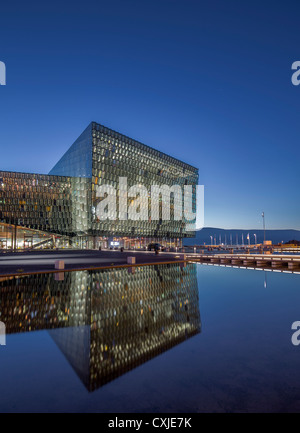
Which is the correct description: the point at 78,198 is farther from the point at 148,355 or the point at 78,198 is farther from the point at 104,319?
the point at 148,355

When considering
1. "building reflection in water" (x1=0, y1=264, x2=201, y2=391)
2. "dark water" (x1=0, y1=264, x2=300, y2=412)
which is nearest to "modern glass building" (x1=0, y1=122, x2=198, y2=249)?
"building reflection in water" (x1=0, y1=264, x2=201, y2=391)

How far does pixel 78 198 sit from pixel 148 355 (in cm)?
7780

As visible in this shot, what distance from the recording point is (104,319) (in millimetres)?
9375

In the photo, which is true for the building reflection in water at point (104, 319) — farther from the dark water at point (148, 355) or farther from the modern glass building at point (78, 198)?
the modern glass building at point (78, 198)

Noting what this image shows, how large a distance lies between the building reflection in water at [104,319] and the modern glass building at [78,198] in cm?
6427

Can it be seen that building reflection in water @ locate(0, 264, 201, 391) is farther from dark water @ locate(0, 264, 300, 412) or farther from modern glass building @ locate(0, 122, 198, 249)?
modern glass building @ locate(0, 122, 198, 249)

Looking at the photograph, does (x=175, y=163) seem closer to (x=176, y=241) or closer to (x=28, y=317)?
(x=176, y=241)

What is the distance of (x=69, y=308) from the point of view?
435 inches

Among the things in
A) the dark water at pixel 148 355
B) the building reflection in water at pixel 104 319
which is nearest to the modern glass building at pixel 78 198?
the building reflection in water at pixel 104 319

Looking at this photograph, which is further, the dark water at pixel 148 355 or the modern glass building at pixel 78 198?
the modern glass building at pixel 78 198

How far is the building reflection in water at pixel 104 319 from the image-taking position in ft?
20.7

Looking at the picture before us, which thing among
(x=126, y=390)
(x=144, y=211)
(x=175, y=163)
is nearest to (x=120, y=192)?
(x=144, y=211)

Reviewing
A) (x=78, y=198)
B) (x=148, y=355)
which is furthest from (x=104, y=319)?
(x=78, y=198)
